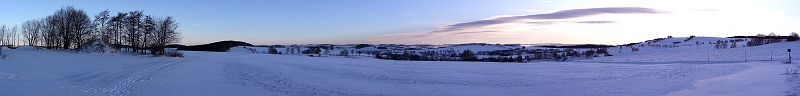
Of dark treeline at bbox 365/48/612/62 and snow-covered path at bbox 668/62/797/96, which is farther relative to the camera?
dark treeline at bbox 365/48/612/62

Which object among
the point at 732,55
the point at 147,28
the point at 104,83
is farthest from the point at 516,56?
the point at 104,83

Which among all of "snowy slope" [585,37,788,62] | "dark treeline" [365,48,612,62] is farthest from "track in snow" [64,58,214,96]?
"dark treeline" [365,48,612,62]

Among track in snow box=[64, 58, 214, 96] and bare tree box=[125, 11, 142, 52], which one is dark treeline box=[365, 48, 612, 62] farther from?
track in snow box=[64, 58, 214, 96]

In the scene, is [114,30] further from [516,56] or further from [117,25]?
[516,56]

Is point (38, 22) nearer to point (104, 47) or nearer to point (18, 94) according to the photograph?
point (104, 47)

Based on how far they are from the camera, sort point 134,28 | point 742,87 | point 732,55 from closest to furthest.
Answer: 1. point 742,87
2. point 732,55
3. point 134,28

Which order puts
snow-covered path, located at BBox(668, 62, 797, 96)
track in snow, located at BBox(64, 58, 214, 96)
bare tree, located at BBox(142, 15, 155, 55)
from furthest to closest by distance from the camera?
bare tree, located at BBox(142, 15, 155, 55), track in snow, located at BBox(64, 58, 214, 96), snow-covered path, located at BBox(668, 62, 797, 96)

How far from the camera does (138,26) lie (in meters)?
44.9

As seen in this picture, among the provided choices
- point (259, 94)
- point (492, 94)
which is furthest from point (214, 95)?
point (492, 94)

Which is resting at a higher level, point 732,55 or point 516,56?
point 732,55

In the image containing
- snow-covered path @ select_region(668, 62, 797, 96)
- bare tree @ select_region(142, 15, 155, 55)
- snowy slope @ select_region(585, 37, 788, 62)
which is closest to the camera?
snow-covered path @ select_region(668, 62, 797, 96)

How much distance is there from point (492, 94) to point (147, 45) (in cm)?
4097

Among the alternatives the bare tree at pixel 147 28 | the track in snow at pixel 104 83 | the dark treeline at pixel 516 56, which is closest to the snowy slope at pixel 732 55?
the dark treeline at pixel 516 56

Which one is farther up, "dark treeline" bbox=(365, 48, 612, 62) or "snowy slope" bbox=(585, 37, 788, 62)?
"snowy slope" bbox=(585, 37, 788, 62)
